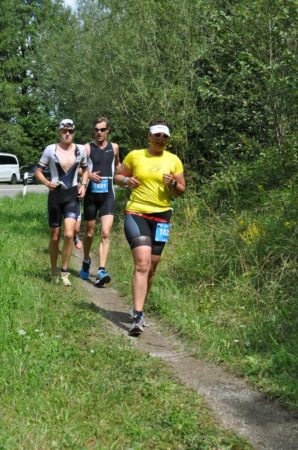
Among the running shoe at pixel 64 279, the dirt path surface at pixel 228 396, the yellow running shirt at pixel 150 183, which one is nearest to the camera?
the dirt path surface at pixel 228 396

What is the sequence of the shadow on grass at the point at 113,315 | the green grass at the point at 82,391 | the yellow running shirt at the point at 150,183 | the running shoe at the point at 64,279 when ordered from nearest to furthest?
the green grass at the point at 82,391, the yellow running shirt at the point at 150,183, the shadow on grass at the point at 113,315, the running shoe at the point at 64,279

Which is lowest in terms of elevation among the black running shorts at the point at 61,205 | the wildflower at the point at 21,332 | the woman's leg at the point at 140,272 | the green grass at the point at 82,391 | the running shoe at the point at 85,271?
the running shoe at the point at 85,271

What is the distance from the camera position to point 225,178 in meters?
9.08

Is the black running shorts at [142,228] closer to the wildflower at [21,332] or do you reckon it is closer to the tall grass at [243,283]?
the tall grass at [243,283]

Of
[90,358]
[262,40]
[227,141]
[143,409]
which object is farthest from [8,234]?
[143,409]

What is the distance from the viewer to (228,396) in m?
4.11

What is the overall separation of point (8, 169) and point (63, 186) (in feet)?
106

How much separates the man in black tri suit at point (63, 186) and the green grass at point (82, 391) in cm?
122

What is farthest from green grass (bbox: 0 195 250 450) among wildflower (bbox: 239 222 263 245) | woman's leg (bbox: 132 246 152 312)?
wildflower (bbox: 239 222 263 245)

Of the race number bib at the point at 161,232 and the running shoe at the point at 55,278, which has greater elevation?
the race number bib at the point at 161,232

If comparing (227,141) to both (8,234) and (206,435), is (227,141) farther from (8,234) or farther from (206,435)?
(206,435)

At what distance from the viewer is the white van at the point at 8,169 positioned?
124ft

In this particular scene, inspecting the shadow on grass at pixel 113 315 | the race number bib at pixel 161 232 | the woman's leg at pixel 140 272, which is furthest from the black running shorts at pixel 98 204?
the woman's leg at pixel 140 272

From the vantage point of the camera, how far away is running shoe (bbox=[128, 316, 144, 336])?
5.35m
